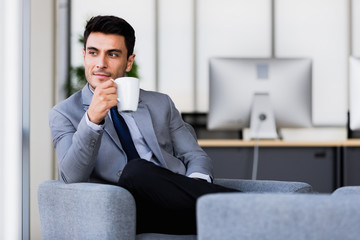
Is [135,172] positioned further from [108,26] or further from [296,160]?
[296,160]

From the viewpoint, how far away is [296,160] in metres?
3.90

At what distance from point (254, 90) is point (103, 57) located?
1769mm

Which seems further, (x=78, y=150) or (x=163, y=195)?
(x=78, y=150)

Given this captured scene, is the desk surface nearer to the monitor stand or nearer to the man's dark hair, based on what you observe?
the monitor stand

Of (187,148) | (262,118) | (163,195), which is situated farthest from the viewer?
(262,118)

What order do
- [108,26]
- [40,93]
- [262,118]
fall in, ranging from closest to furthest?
[108,26] → [40,93] → [262,118]

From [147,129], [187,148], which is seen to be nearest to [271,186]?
[187,148]

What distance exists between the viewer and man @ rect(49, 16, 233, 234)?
1718 millimetres

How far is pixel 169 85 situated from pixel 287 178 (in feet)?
11.2

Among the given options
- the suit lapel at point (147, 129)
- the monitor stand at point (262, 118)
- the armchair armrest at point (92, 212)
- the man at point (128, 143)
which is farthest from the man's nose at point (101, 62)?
the monitor stand at point (262, 118)

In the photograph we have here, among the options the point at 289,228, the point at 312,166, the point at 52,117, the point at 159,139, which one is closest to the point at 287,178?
the point at 312,166

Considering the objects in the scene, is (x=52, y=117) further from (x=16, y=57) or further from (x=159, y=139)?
(x=16, y=57)

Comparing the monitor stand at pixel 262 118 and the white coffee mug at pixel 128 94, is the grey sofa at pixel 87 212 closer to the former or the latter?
the white coffee mug at pixel 128 94

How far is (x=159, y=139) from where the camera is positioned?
7.39 feet
